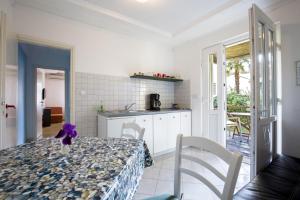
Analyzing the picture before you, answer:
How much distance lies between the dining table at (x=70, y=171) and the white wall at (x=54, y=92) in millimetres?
8684

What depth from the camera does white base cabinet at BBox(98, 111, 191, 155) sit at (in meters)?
2.57

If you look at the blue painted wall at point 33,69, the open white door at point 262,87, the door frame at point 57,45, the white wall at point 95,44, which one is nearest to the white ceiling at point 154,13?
the white wall at point 95,44

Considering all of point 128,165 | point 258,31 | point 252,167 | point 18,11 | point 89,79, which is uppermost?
point 18,11

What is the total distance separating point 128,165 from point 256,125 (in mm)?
1577

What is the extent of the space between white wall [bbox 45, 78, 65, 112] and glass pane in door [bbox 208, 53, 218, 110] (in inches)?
318

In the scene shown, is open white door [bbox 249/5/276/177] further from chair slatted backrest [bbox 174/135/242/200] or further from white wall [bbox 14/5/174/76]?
white wall [bbox 14/5/174/76]

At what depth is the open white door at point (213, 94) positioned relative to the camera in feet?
10.4

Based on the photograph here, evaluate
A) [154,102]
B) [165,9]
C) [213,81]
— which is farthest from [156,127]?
[165,9]

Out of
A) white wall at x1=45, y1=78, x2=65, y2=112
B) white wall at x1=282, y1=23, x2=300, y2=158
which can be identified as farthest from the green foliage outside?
white wall at x1=45, y1=78, x2=65, y2=112

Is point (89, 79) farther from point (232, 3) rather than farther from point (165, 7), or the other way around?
point (232, 3)

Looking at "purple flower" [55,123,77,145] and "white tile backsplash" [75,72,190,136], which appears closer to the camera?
"purple flower" [55,123,77,145]

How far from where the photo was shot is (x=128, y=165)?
90 centimetres

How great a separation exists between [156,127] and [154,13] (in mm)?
2035

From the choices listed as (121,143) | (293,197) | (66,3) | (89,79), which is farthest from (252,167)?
(66,3)
